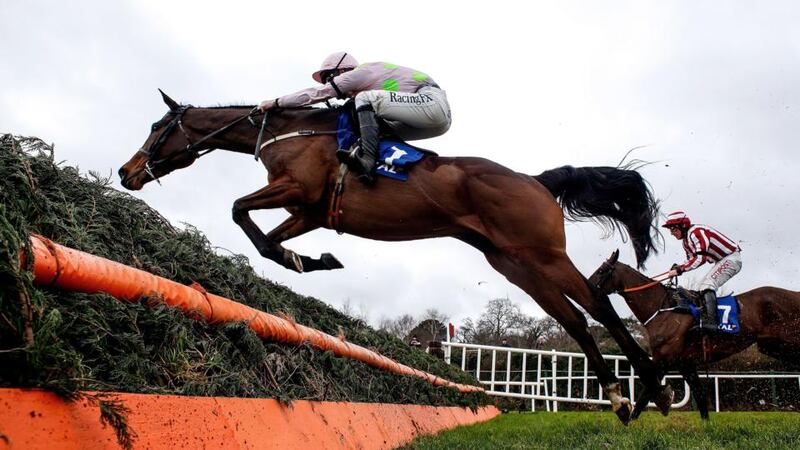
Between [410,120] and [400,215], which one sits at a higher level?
[410,120]

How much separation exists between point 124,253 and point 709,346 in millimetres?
7904

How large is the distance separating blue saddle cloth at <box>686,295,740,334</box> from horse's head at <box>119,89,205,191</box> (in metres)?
6.68

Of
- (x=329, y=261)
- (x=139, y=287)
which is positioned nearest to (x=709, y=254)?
(x=329, y=261)

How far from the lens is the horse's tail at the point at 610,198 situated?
19.6 feet

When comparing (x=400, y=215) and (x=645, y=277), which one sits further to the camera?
(x=645, y=277)

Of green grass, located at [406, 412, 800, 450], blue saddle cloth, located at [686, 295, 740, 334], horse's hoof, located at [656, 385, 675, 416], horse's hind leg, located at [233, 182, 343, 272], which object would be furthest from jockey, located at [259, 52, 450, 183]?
blue saddle cloth, located at [686, 295, 740, 334]

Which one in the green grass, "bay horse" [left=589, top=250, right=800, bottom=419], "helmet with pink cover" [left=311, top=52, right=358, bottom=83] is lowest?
the green grass

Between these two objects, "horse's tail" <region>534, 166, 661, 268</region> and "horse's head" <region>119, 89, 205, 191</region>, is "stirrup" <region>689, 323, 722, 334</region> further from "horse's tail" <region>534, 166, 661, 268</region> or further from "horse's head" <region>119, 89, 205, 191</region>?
"horse's head" <region>119, 89, 205, 191</region>

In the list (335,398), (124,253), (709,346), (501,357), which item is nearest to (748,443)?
(335,398)

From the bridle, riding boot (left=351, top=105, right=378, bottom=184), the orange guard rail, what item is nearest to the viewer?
the orange guard rail

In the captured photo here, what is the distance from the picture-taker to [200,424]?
2.47m

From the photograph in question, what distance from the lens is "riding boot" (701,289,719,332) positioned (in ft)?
28.8

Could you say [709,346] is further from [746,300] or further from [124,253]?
[124,253]

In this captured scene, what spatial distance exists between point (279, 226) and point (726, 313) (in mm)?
6381
